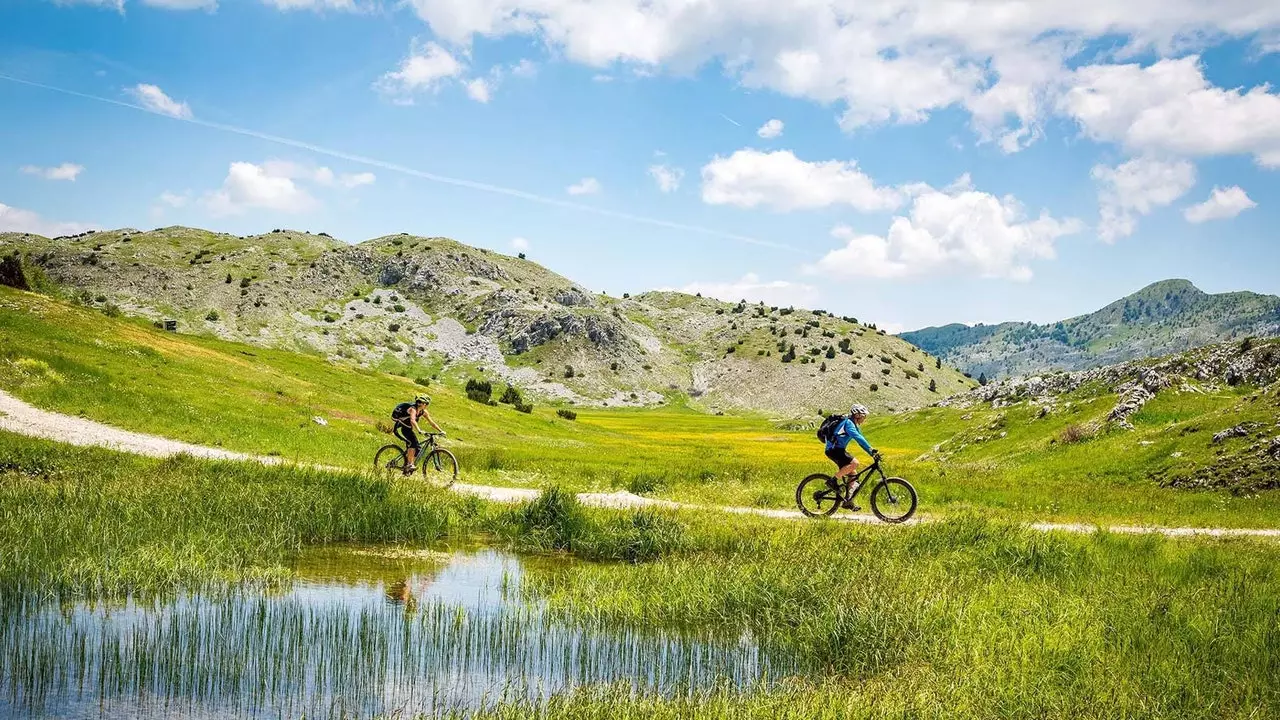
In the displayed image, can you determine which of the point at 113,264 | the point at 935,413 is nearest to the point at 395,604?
the point at 935,413

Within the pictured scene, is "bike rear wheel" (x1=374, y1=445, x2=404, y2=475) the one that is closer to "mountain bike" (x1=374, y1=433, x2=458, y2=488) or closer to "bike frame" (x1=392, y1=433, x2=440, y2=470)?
"mountain bike" (x1=374, y1=433, x2=458, y2=488)

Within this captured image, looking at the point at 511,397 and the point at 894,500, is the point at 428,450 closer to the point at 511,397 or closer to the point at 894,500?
the point at 894,500

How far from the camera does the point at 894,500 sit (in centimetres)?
2241

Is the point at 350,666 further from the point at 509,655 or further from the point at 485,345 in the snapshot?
the point at 485,345

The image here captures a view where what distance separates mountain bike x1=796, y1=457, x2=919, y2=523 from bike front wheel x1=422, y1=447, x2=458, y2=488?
462 inches

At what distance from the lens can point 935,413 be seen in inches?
2992

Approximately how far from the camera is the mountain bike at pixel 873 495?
21953mm

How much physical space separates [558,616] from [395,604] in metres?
2.71

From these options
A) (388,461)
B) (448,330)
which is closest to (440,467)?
(388,461)

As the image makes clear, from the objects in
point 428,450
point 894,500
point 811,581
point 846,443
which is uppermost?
point 846,443

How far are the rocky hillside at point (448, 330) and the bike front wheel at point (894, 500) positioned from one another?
12746 centimetres

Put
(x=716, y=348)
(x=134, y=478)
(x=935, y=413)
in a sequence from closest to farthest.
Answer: (x=134, y=478), (x=935, y=413), (x=716, y=348)

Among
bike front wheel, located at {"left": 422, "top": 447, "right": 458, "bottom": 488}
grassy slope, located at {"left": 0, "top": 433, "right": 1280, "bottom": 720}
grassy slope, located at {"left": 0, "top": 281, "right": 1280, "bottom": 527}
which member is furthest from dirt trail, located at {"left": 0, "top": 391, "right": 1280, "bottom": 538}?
grassy slope, located at {"left": 0, "top": 433, "right": 1280, "bottom": 720}

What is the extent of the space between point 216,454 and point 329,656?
74.0 feet
